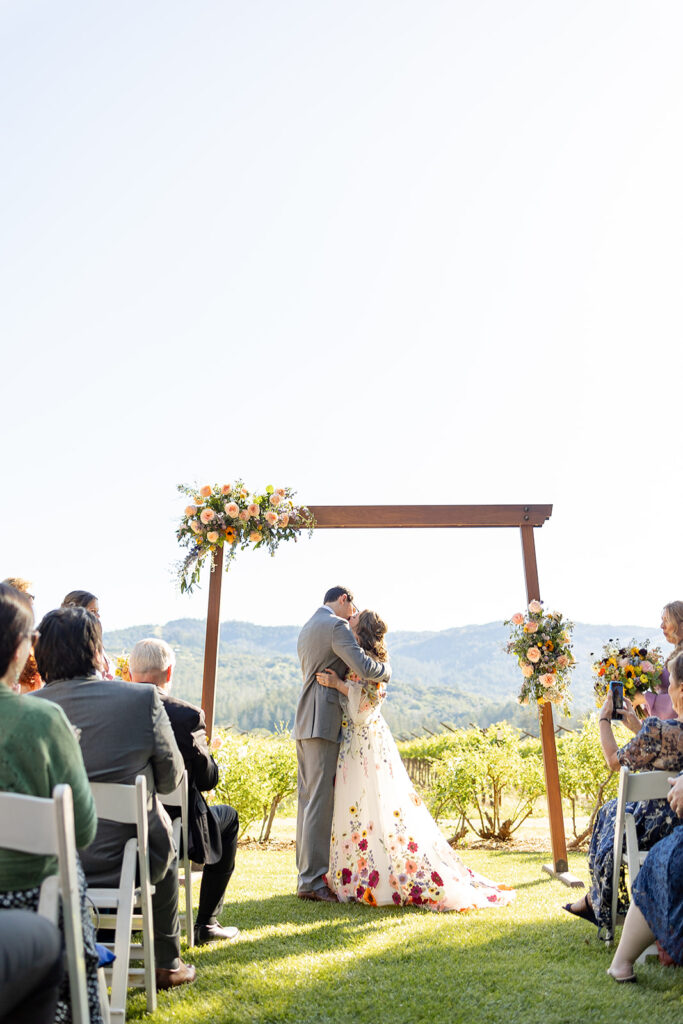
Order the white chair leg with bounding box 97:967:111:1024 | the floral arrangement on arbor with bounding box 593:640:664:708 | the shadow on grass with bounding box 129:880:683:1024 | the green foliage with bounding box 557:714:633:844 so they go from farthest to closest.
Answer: the green foliage with bounding box 557:714:633:844
the floral arrangement on arbor with bounding box 593:640:664:708
the shadow on grass with bounding box 129:880:683:1024
the white chair leg with bounding box 97:967:111:1024

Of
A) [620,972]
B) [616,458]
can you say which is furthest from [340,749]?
[616,458]

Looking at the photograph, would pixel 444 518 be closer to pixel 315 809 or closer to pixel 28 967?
pixel 315 809

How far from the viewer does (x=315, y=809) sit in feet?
17.1

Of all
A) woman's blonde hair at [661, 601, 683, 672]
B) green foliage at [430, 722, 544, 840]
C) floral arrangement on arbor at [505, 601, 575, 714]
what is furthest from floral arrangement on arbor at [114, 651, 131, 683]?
green foliage at [430, 722, 544, 840]

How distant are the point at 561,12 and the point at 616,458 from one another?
175 feet

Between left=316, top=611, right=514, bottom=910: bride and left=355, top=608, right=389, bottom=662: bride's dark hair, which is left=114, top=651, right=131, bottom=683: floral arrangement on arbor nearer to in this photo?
left=316, top=611, right=514, bottom=910: bride

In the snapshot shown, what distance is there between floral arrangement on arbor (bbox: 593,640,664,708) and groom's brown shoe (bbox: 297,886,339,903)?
7.35 feet

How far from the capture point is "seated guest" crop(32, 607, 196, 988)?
9.28ft

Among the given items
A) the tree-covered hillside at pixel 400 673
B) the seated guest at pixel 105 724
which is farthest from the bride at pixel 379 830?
the tree-covered hillside at pixel 400 673

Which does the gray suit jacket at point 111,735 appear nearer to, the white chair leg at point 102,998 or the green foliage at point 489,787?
the white chair leg at point 102,998

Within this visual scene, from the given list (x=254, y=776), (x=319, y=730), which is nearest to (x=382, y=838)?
(x=319, y=730)

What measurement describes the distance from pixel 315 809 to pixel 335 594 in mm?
1439

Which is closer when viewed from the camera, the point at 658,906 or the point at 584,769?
the point at 658,906

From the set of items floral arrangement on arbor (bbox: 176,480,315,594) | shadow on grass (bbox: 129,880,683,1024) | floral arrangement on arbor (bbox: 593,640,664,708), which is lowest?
shadow on grass (bbox: 129,880,683,1024)
